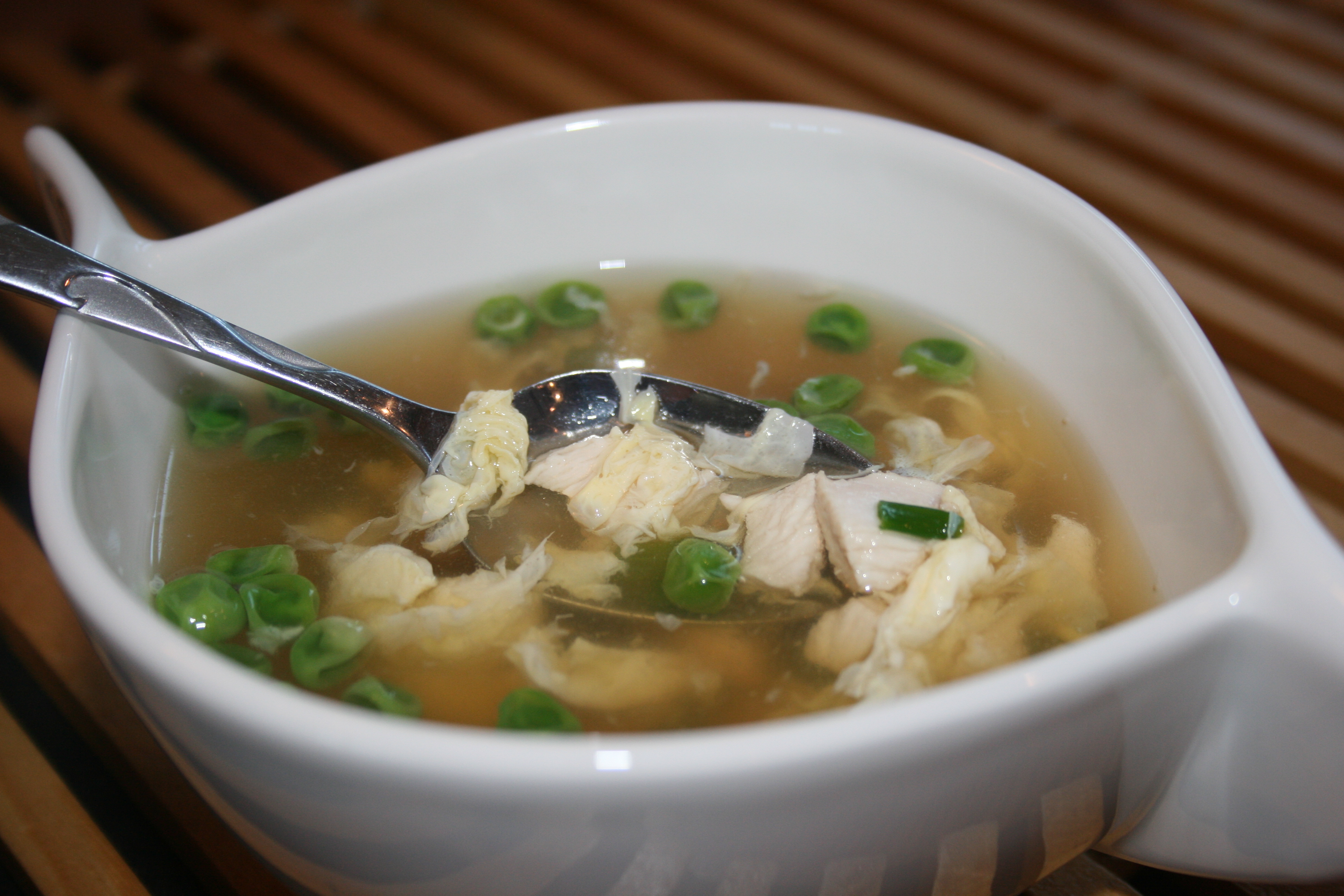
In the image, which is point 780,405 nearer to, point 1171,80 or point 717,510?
point 717,510

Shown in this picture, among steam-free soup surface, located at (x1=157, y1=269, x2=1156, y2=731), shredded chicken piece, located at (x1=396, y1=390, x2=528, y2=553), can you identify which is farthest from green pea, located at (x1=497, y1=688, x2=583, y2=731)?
shredded chicken piece, located at (x1=396, y1=390, x2=528, y2=553)

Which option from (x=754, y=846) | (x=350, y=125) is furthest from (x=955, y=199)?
(x=350, y=125)

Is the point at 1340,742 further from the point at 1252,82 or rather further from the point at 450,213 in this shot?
the point at 1252,82

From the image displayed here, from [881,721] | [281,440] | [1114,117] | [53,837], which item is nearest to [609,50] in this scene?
[1114,117]

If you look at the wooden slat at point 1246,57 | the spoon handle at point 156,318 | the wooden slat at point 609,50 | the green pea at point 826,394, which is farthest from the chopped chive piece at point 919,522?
the wooden slat at point 1246,57

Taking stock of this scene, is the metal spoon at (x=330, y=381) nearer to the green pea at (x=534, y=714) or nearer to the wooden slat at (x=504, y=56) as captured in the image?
the green pea at (x=534, y=714)

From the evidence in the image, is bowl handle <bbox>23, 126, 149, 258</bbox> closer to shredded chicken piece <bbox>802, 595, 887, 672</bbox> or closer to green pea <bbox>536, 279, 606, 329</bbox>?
green pea <bbox>536, 279, 606, 329</bbox>
